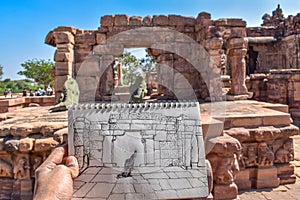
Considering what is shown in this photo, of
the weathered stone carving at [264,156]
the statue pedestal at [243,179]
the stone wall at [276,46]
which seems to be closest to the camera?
the statue pedestal at [243,179]

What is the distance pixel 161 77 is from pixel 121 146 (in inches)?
278

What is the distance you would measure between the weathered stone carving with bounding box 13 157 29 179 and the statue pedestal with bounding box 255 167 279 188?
11.7ft

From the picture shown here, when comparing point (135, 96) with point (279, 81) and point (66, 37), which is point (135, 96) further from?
point (279, 81)

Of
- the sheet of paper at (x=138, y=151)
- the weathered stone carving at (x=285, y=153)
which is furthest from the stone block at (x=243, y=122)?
the sheet of paper at (x=138, y=151)

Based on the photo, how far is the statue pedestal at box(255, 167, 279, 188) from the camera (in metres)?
4.25

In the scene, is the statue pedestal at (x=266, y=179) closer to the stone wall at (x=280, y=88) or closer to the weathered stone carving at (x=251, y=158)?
the weathered stone carving at (x=251, y=158)

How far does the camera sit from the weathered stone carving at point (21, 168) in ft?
11.9

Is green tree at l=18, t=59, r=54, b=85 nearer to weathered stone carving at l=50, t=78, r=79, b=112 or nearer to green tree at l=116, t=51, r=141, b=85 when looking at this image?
green tree at l=116, t=51, r=141, b=85

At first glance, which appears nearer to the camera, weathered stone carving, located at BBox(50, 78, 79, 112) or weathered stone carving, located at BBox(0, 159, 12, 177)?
weathered stone carving, located at BBox(0, 159, 12, 177)

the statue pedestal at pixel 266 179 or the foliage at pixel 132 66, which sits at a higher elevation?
the foliage at pixel 132 66

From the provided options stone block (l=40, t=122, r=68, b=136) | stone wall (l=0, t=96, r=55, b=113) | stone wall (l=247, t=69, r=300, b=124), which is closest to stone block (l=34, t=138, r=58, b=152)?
stone block (l=40, t=122, r=68, b=136)

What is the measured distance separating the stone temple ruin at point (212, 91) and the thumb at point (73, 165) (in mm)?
1220

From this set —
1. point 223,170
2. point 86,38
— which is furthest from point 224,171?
point 86,38

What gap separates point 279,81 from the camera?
419 inches
